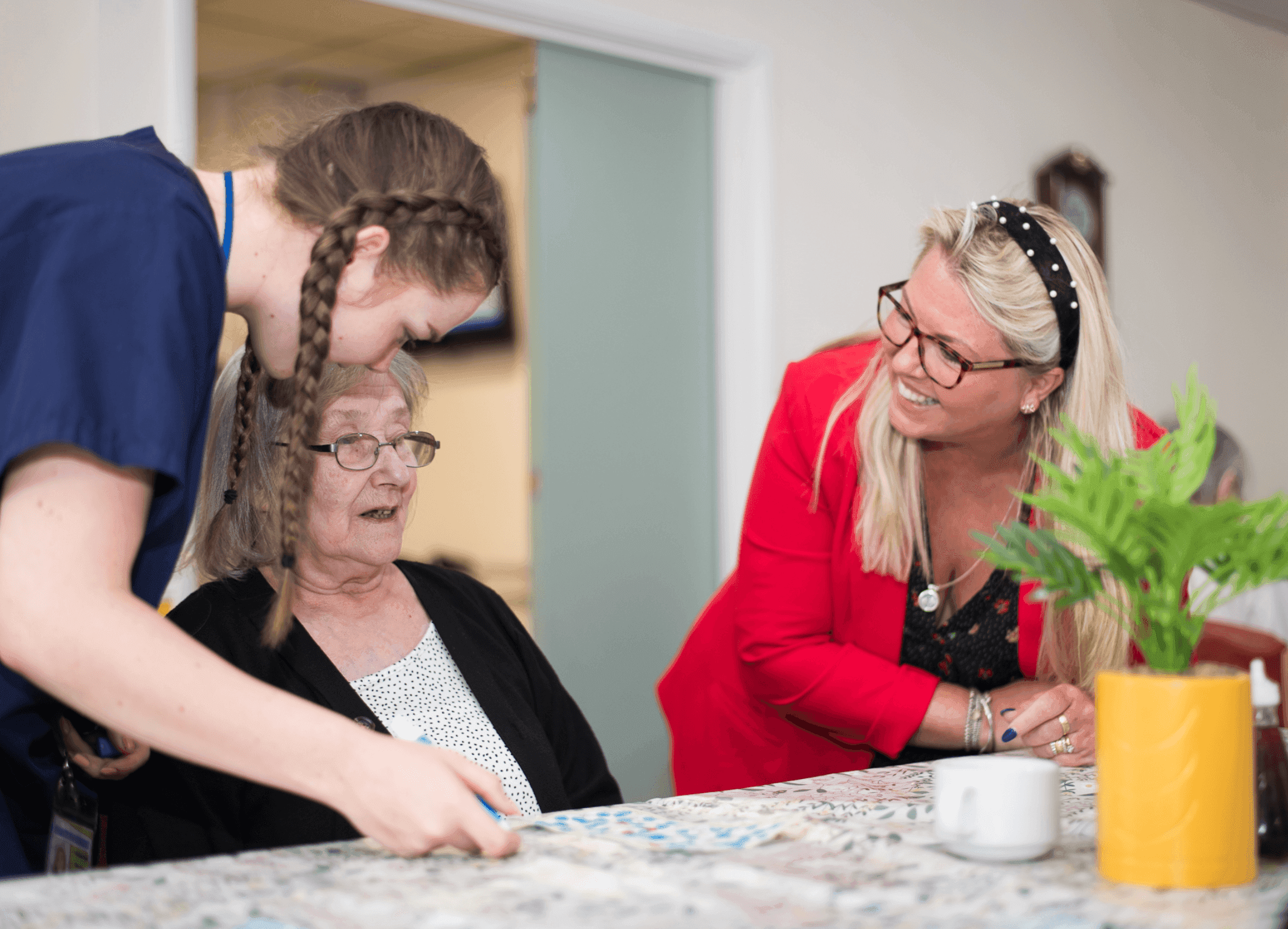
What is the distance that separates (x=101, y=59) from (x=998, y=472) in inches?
68.3

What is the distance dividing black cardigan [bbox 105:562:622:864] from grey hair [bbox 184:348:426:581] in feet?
0.14

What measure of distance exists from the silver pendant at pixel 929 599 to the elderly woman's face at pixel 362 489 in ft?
2.41

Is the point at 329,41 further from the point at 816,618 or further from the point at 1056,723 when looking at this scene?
the point at 1056,723

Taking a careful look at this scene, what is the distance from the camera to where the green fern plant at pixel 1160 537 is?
0.91 meters

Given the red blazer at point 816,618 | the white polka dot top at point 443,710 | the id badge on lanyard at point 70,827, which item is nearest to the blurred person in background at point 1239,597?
the red blazer at point 816,618

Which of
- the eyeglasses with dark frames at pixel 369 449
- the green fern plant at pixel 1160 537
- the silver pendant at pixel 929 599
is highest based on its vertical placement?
the eyeglasses with dark frames at pixel 369 449

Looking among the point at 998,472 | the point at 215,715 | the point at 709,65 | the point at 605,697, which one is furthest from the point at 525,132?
the point at 215,715

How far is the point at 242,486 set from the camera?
161 centimetres

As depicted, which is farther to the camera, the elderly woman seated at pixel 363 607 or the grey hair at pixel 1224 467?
the grey hair at pixel 1224 467

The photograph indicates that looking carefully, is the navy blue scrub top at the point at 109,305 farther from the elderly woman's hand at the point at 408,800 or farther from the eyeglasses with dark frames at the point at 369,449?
the eyeglasses with dark frames at the point at 369,449

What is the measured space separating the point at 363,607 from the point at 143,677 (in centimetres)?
77

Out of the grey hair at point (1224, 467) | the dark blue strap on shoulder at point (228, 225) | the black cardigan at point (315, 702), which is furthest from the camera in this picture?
the grey hair at point (1224, 467)

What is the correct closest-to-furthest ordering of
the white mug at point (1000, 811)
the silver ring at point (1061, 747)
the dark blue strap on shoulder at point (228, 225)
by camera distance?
the white mug at point (1000, 811)
the dark blue strap on shoulder at point (228, 225)
the silver ring at point (1061, 747)

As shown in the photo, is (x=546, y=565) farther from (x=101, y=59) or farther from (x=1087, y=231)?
(x=1087, y=231)
